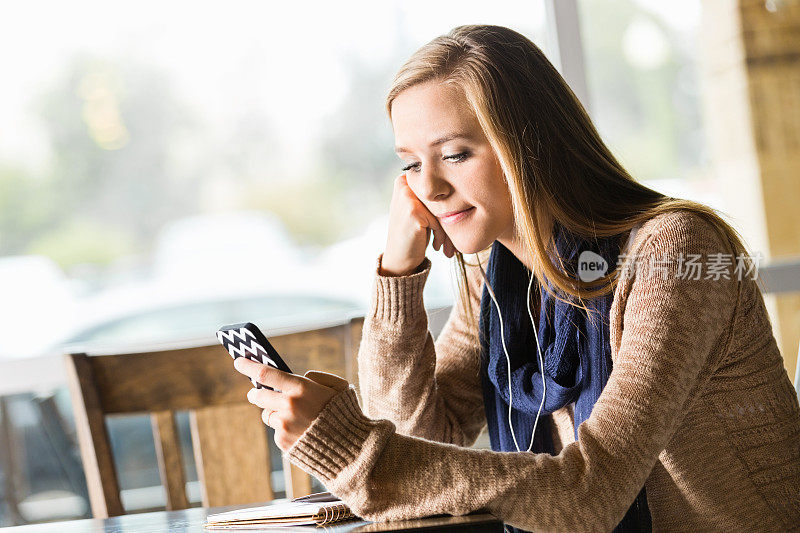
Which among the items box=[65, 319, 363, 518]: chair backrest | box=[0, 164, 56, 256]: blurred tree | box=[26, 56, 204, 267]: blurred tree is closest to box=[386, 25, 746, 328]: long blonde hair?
box=[65, 319, 363, 518]: chair backrest

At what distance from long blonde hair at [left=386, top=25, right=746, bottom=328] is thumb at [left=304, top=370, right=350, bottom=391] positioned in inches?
14.6

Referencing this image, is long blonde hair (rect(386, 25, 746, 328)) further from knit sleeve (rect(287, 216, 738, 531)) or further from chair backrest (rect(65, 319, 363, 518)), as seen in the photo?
chair backrest (rect(65, 319, 363, 518))

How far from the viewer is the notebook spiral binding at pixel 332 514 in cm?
93

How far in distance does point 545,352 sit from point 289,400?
509 millimetres

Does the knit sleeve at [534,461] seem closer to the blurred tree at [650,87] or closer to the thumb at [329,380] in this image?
the thumb at [329,380]

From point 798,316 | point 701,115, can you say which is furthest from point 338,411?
point 701,115

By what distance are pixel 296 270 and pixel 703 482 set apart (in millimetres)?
5683

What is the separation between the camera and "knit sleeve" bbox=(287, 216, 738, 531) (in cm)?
86

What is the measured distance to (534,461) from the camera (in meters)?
0.89

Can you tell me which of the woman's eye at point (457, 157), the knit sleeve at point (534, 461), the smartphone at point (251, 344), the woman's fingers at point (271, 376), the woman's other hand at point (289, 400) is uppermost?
the woman's eye at point (457, 157)

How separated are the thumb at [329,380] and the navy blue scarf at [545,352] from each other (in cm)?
40

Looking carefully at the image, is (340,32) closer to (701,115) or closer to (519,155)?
(701,115)

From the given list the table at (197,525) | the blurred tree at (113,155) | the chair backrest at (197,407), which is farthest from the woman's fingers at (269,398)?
the blurred tree at (113,155)

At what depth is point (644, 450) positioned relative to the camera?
0.91m
